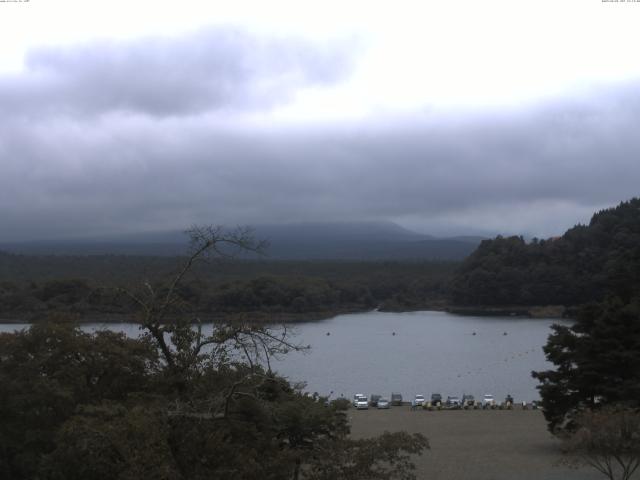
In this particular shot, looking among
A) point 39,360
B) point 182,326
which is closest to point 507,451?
point 39,360

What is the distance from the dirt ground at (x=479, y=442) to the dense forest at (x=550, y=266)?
160ft

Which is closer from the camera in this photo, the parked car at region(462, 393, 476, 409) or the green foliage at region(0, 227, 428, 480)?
the green foliage at region(0, 227, 428, 480)

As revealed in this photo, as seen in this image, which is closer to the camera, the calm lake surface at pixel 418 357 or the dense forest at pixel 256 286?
the calm lake surface at pixel 418 357

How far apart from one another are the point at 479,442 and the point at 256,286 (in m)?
49.5

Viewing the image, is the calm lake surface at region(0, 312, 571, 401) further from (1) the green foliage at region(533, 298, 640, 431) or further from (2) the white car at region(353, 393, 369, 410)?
(1) the green foliage at region(533, 298, 640, 431)

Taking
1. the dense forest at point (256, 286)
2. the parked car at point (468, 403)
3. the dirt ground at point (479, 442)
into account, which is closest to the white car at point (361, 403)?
the dirt ground at point (479, 442)

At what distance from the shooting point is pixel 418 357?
4744 cm

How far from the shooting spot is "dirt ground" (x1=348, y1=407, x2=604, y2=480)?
1608 centimetres

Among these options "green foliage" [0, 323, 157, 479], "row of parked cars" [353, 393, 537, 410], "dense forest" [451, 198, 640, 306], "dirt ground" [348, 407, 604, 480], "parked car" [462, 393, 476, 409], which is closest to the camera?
"green foliage" [0, 323, 157, 479]

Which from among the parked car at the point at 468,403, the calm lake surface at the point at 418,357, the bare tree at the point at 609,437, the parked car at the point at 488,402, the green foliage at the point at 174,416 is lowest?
the calm lake surface at the point at 418,357

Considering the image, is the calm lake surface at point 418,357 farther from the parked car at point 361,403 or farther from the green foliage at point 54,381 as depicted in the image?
the green foliage at point 54,381

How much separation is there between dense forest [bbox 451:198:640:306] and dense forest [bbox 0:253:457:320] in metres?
6.77

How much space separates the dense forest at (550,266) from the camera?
7512cm

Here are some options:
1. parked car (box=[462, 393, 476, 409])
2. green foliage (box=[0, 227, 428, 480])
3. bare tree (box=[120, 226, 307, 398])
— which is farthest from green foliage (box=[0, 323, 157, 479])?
parked car (box=[462, 393, 476, 409])
